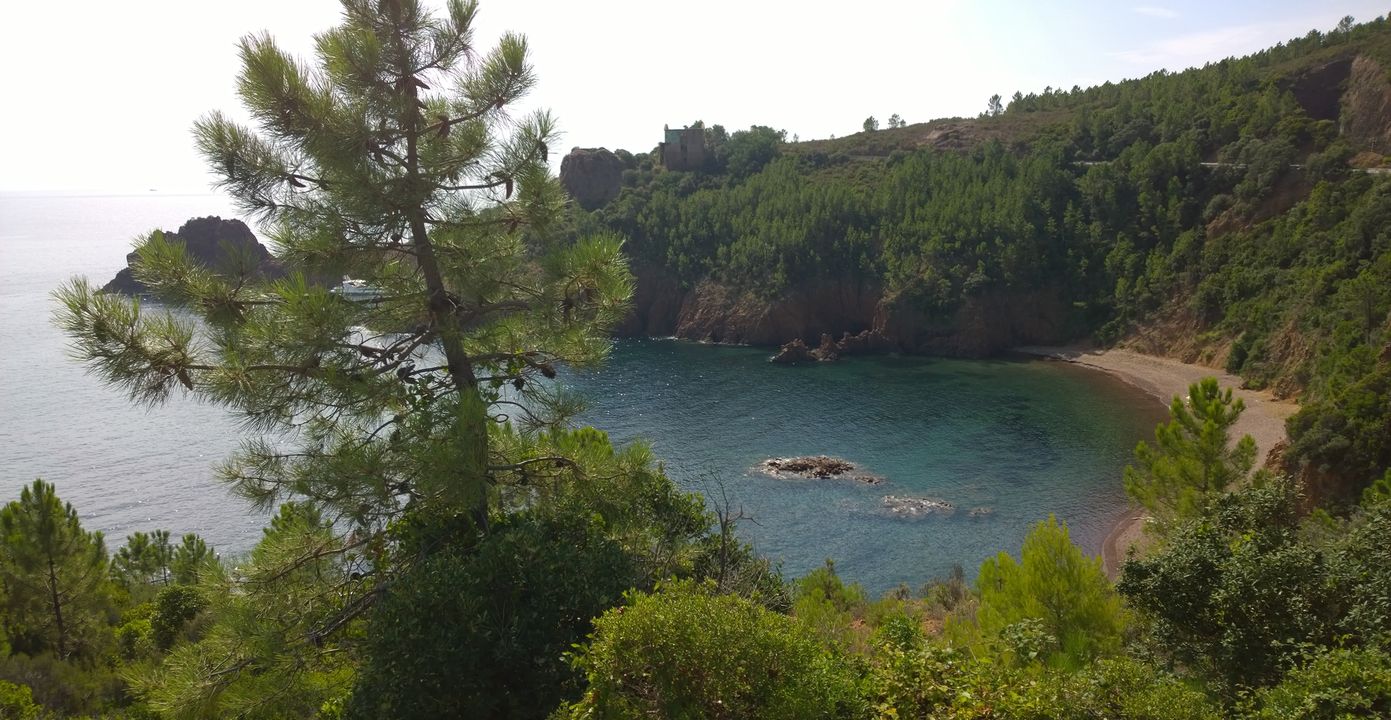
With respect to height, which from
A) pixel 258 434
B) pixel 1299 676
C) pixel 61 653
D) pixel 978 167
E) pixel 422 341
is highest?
pixel 978 167

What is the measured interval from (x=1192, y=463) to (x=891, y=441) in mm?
23176

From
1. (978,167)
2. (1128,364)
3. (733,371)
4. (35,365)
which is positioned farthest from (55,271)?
(1128,364)

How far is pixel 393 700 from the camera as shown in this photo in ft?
21.0

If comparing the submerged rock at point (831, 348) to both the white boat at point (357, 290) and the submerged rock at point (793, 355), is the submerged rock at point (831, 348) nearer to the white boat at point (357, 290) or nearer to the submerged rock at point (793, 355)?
the submerged rock at point (793, 355)

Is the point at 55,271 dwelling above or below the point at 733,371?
above

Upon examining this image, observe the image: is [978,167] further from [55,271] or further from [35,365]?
[55,271]

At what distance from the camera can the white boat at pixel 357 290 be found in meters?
7.80

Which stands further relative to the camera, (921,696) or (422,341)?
(422,341)

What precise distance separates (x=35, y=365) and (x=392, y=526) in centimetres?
6359

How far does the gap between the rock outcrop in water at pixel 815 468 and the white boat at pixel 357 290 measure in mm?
29326

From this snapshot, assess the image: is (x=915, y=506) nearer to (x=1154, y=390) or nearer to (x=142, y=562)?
(x=1154, y=390)

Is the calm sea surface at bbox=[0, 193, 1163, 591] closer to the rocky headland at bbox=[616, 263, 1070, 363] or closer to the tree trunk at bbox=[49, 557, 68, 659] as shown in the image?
the rocky headland at bbox=[616, 263, 1070, 363]

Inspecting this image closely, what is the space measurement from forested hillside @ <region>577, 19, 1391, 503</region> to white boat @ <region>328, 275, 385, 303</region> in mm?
37942

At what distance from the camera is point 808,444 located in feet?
133
